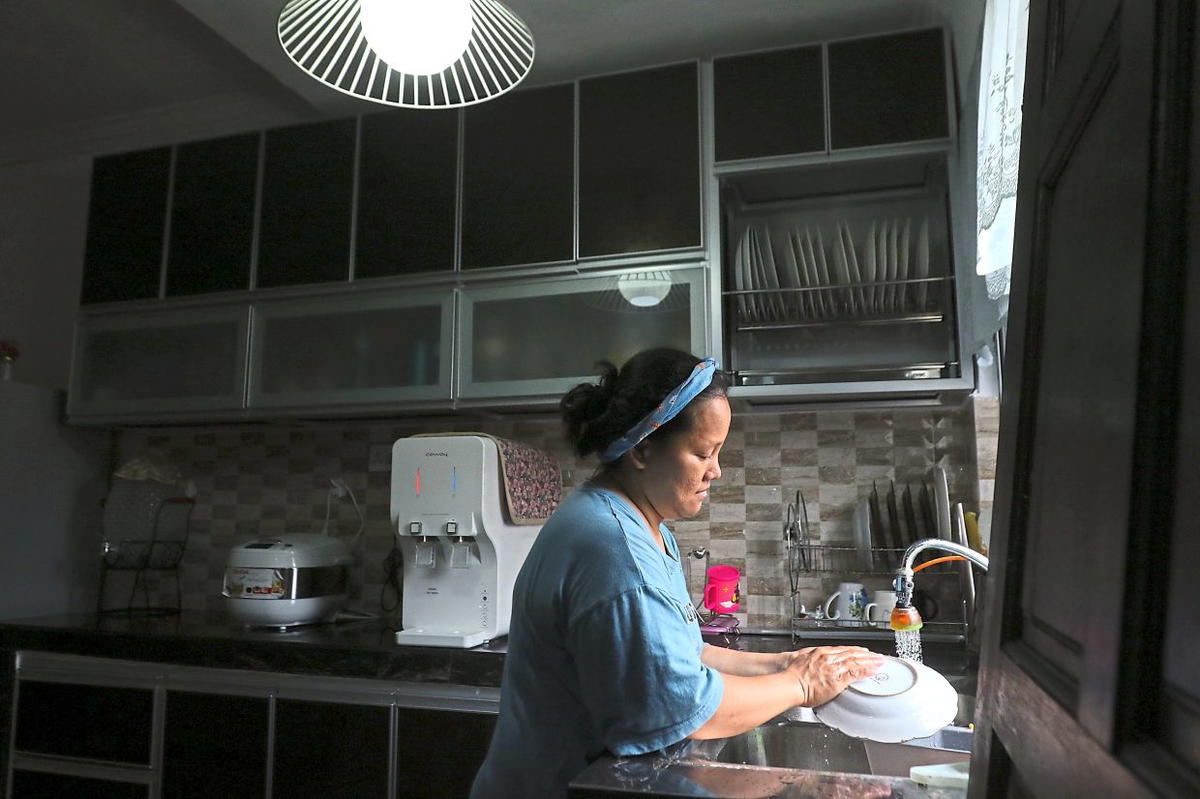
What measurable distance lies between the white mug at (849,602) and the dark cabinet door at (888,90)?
1217 millimetres

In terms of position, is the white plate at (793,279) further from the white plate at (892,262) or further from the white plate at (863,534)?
the white plate at (863,534)

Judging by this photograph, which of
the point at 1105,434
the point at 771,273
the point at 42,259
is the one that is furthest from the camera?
the point at 42,259

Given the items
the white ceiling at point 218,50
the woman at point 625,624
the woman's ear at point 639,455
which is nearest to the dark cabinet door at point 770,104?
the white ceiling at point 218,50

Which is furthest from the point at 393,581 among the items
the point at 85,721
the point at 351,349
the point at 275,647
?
the point at 85,721

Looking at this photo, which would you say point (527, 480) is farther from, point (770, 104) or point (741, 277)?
point (770, 104)

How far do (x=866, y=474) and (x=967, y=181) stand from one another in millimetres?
877

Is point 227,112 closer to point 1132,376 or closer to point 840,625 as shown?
point 840,625

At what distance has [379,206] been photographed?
8.70 feet

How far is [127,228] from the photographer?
9.61ft

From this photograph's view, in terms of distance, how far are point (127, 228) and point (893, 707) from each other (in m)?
2.92

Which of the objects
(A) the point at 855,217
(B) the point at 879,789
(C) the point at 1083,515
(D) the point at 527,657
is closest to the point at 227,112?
(A) the point at 855,217

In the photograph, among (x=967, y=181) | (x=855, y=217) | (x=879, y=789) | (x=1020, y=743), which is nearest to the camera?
(x=1020, y=743)

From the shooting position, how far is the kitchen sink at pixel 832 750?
4.28 ft

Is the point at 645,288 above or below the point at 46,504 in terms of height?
above
